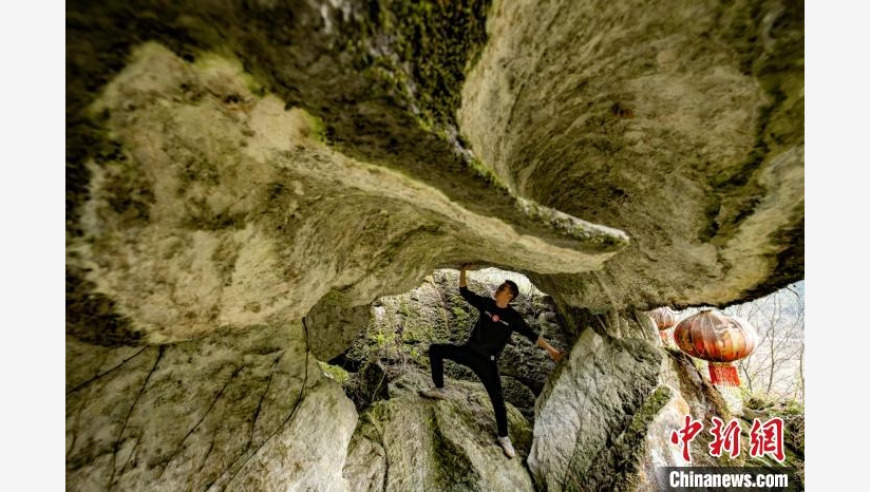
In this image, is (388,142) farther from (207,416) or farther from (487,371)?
(487,371)

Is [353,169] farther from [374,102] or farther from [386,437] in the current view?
[386,437]

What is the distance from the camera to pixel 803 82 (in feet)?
5.38

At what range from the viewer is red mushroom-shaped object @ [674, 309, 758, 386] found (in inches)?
175

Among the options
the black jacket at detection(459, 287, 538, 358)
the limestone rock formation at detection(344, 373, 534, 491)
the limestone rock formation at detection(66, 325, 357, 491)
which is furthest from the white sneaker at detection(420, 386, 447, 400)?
the limestone rock formation at detection(66, 325, 357, 491)

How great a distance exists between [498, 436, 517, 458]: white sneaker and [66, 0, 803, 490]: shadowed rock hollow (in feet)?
1.48

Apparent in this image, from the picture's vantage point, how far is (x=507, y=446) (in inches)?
157

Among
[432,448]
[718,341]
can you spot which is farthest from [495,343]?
[718,341]

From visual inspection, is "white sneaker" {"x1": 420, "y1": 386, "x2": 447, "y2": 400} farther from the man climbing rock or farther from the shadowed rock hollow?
the shadowed rock hollow

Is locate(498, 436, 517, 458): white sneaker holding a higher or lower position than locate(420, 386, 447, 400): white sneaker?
lower

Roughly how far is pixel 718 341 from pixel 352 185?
5184 mm

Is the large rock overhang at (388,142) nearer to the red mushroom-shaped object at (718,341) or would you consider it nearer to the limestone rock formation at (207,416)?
the limestone rock formation at (207,416)

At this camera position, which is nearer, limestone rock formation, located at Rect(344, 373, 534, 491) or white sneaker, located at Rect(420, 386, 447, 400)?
limestone rock formation, located at Rect(344, 373, 534, 491)

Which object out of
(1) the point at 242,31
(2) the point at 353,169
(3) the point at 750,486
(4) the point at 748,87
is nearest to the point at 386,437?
(2) the point at 353,169

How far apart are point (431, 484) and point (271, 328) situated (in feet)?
7.79
